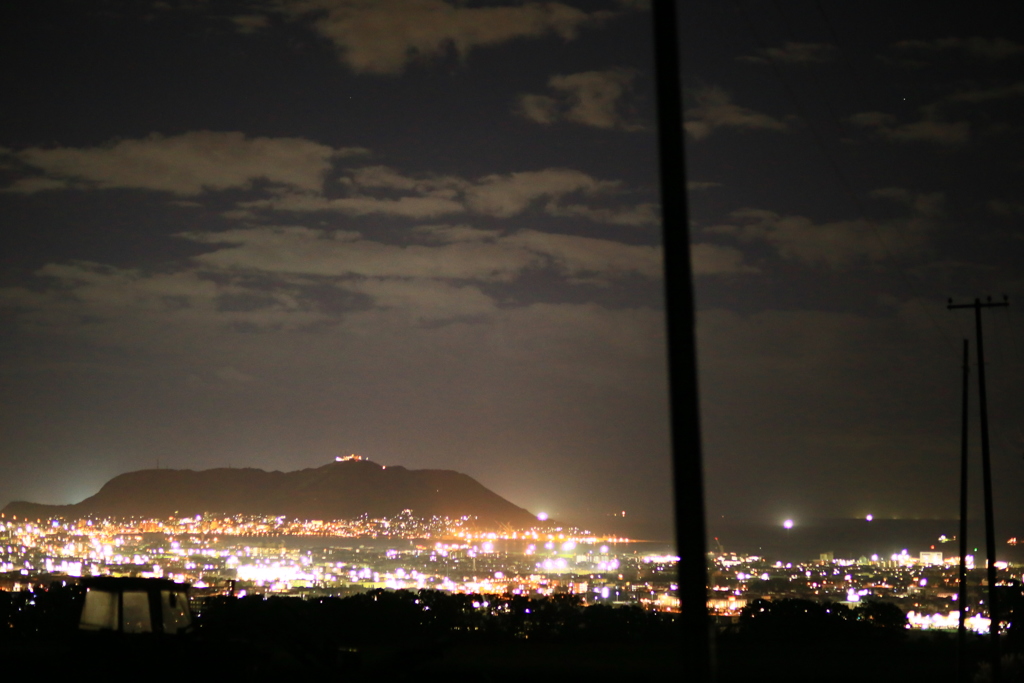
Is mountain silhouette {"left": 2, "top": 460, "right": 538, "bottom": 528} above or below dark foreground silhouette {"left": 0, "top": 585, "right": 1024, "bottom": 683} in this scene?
above

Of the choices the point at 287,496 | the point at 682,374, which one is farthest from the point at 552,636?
the point at 287,496

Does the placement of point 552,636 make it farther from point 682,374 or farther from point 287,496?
point 287,496

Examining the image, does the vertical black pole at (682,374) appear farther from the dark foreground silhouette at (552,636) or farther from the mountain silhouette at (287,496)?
the mountain silhouette at (287,496)

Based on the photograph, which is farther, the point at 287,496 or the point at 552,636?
the point at 287,496

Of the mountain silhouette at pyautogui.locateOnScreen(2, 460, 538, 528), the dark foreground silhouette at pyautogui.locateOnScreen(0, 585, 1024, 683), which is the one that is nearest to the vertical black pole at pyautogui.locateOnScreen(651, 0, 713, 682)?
the dark foreground silhouette at pyautogui.locateOnScreen(0, 585, 1024, 683)

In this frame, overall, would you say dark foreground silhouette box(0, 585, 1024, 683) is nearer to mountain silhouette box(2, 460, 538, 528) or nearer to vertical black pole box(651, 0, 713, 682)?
vertical black pole box(651, 0, 713, 682)

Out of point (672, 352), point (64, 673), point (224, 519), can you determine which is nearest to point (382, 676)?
point (64, 673)
